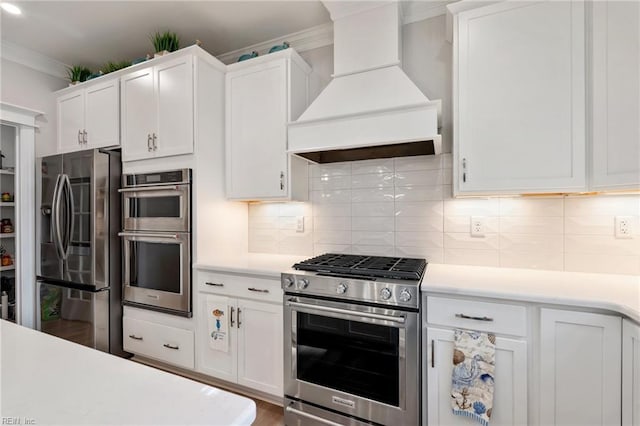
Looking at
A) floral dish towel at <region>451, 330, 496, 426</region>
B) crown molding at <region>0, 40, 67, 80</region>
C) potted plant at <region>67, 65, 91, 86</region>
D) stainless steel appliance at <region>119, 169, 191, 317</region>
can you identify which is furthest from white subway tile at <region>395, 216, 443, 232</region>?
crown molding at <region>0, 40, 67, 80</region>

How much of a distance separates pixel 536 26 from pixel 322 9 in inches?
53.9

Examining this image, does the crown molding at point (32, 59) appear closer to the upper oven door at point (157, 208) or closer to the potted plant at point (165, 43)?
the potted plant at point (165, 43)

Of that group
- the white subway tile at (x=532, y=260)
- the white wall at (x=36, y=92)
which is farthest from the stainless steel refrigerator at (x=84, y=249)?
the white subway tile at (x=532, y=260)

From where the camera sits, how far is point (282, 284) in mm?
1889

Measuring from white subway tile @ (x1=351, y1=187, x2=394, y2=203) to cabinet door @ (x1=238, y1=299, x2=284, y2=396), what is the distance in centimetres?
100

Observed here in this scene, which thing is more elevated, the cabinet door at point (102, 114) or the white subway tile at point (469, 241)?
the cabinet door at point (102, 114)

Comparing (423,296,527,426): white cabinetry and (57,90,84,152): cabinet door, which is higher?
(57,90,84,152): cabinet door

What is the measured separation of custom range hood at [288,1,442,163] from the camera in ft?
5.98

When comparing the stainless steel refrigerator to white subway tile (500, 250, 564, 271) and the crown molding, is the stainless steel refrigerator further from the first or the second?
white subway tile (500, 250, 564, 271)

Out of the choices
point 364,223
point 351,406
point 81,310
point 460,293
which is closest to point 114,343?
point 81,310

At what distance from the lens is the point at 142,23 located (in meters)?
2.43

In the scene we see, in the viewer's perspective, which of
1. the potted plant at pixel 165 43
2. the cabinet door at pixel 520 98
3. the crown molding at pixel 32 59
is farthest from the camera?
the crown molding at pixel 32 59

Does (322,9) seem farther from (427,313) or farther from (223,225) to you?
(427,313)

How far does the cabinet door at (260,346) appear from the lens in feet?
6.40
